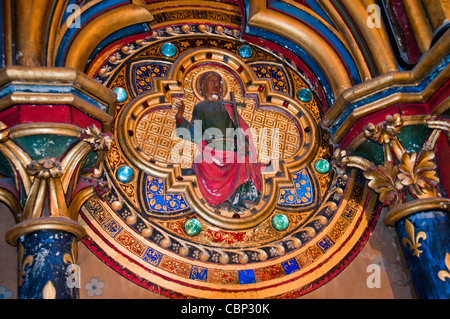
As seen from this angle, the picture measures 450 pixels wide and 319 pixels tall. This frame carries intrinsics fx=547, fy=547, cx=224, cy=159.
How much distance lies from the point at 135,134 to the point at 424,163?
2717mm

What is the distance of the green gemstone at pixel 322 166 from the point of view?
18.8ft

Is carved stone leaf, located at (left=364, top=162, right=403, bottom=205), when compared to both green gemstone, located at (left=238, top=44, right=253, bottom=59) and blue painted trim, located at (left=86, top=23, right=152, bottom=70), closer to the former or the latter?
green gemstone, located at (left=238, top=44, right=253, bottom=59)

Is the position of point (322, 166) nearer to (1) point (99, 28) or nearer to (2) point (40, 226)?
(1) point (99, 28)

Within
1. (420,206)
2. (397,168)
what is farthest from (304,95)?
(420,206)

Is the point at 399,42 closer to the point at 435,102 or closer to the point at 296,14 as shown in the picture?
the point at 435,102

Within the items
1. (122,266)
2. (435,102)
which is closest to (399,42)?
(435,102)

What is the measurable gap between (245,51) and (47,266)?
337cm

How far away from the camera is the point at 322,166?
5742mm

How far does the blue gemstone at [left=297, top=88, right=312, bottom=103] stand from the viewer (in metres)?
6.06

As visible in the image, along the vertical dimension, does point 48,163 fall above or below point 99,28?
below

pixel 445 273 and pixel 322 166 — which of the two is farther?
pixel 322 166

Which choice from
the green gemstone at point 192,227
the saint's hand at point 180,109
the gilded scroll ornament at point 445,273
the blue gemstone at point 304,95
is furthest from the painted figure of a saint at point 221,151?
the gilded scroll ornament at point 445,273

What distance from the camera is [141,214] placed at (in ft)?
16.6

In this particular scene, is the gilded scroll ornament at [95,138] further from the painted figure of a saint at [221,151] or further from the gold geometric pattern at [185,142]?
the painted figure of a saint at [221,151]
